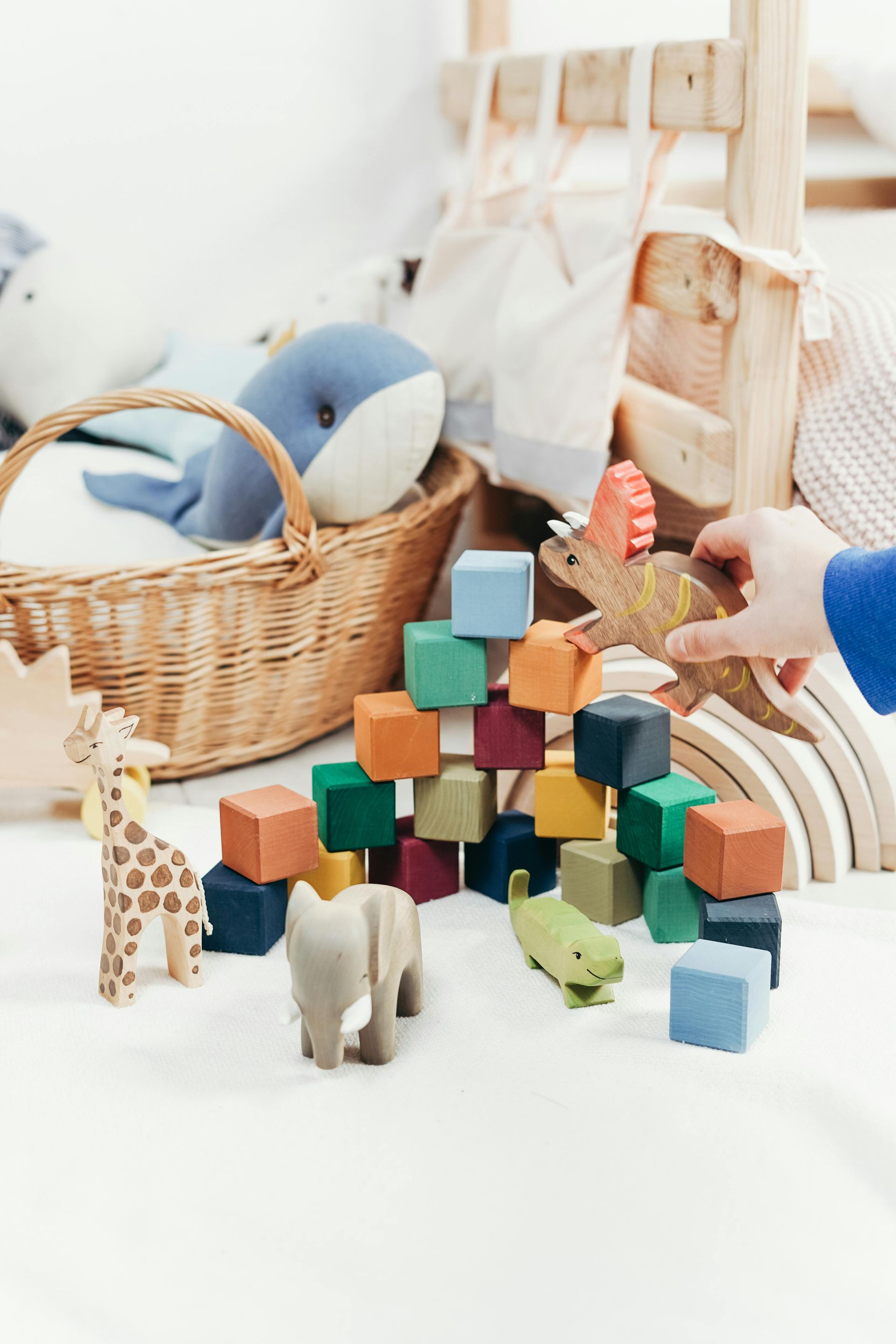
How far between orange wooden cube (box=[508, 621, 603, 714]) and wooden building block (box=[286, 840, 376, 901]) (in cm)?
17

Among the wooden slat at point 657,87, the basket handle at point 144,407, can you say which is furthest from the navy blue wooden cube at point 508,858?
the wooden slat at point 657,87

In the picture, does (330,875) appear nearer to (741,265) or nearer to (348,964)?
(348,964)

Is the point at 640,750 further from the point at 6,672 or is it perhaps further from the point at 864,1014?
the point at 6,672

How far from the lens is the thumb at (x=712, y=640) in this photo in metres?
0.74

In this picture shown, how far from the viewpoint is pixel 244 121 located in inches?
69.4

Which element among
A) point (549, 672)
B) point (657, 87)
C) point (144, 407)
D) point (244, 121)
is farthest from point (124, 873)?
point (244, 121)

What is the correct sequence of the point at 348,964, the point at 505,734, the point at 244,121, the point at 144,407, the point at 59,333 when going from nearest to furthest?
1. the point at 348,964
2. the point at 505,734
3. the point at 144,407
4. the point at 59,333
5. the point at 244,121

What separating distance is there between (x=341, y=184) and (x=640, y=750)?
1365 mm

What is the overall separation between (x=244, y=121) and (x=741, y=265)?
1.05 meters

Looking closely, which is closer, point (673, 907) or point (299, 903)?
point (299, 903)

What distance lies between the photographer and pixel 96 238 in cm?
169

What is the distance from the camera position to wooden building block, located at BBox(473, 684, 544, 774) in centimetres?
86

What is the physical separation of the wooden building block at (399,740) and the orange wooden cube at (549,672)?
0.22 ft

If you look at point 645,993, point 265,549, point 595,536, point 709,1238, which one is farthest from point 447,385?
point 709,1238
